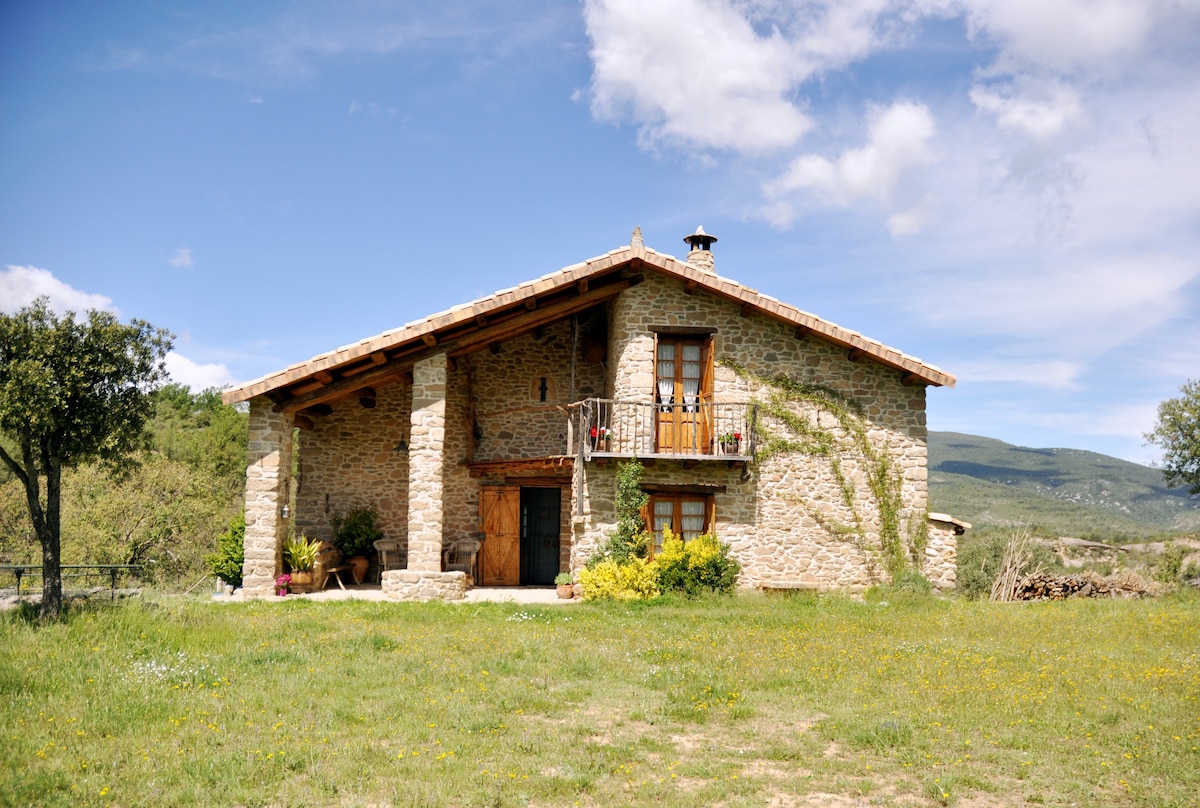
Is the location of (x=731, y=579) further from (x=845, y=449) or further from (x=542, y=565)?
(x=542, y=565)

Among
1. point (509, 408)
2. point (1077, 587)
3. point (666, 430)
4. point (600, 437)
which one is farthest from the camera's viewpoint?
point (509, 408)

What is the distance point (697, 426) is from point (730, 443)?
849 millimetres

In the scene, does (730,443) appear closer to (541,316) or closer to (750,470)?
(750,470)

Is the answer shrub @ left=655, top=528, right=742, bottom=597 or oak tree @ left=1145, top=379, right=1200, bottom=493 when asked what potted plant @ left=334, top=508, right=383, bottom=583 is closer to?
shrub @ left=655, top=528, right=742, bottom=597

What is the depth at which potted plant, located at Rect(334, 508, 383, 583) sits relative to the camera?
17.3m

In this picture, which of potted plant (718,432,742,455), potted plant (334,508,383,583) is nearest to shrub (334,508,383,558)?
potted plant (334,508,383,583)

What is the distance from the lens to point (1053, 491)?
6806 cm

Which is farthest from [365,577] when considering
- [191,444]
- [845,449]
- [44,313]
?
[191,444]

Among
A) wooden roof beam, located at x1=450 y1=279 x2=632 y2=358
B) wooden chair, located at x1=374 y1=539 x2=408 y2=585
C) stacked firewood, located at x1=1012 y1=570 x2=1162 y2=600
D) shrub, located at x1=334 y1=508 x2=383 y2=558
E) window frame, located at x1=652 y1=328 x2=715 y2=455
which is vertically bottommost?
stacked firewood, located at x1=1012 y1=570 x2=1162 y2=600

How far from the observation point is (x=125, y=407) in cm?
1161

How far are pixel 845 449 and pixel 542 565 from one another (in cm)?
720

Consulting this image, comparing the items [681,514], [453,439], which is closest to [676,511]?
[681,514]

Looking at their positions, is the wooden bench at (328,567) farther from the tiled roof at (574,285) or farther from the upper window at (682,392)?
the upper window at (682,392)

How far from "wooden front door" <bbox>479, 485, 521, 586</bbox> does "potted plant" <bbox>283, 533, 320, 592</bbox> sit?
12.6 ft
